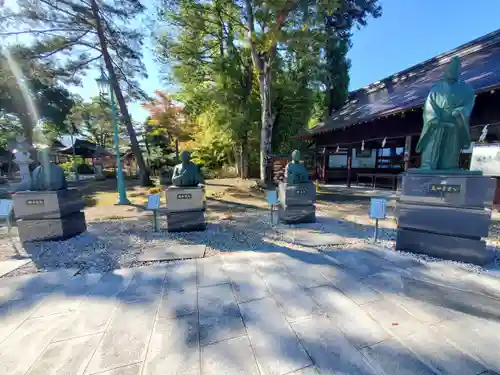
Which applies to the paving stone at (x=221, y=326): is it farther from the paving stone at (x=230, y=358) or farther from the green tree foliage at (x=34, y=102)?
the green tree foliage at (x=34, y=102)

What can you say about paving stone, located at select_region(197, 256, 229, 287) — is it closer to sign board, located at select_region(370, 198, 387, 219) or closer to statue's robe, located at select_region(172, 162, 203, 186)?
statue's robe, located at select_region(172, 162, 203, 186)

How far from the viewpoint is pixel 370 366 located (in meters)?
1.58

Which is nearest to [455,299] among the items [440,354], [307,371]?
[440,354]

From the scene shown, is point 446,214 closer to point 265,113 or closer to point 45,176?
point 45,176

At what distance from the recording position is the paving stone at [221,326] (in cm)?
189

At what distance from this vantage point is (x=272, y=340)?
1.85 metres

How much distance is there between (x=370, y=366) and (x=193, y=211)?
156 inches

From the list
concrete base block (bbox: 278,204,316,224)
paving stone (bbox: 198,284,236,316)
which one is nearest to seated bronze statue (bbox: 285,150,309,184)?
concrete base block (bbox: 278,204,316,224)

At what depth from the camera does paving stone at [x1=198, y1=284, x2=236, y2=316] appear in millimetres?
2250

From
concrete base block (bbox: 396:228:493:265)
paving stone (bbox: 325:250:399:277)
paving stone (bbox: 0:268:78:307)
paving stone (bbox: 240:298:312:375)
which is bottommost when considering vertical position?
paving stone (bbox: 325:250:399:277)

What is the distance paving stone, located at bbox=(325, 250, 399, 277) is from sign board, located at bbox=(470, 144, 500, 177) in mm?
5343

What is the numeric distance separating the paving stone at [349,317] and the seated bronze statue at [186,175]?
3264 millimetres

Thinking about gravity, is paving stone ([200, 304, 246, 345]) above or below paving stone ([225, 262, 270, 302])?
above

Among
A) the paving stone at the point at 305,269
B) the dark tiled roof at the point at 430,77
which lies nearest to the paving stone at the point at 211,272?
the paving stone at the point at 305,269
